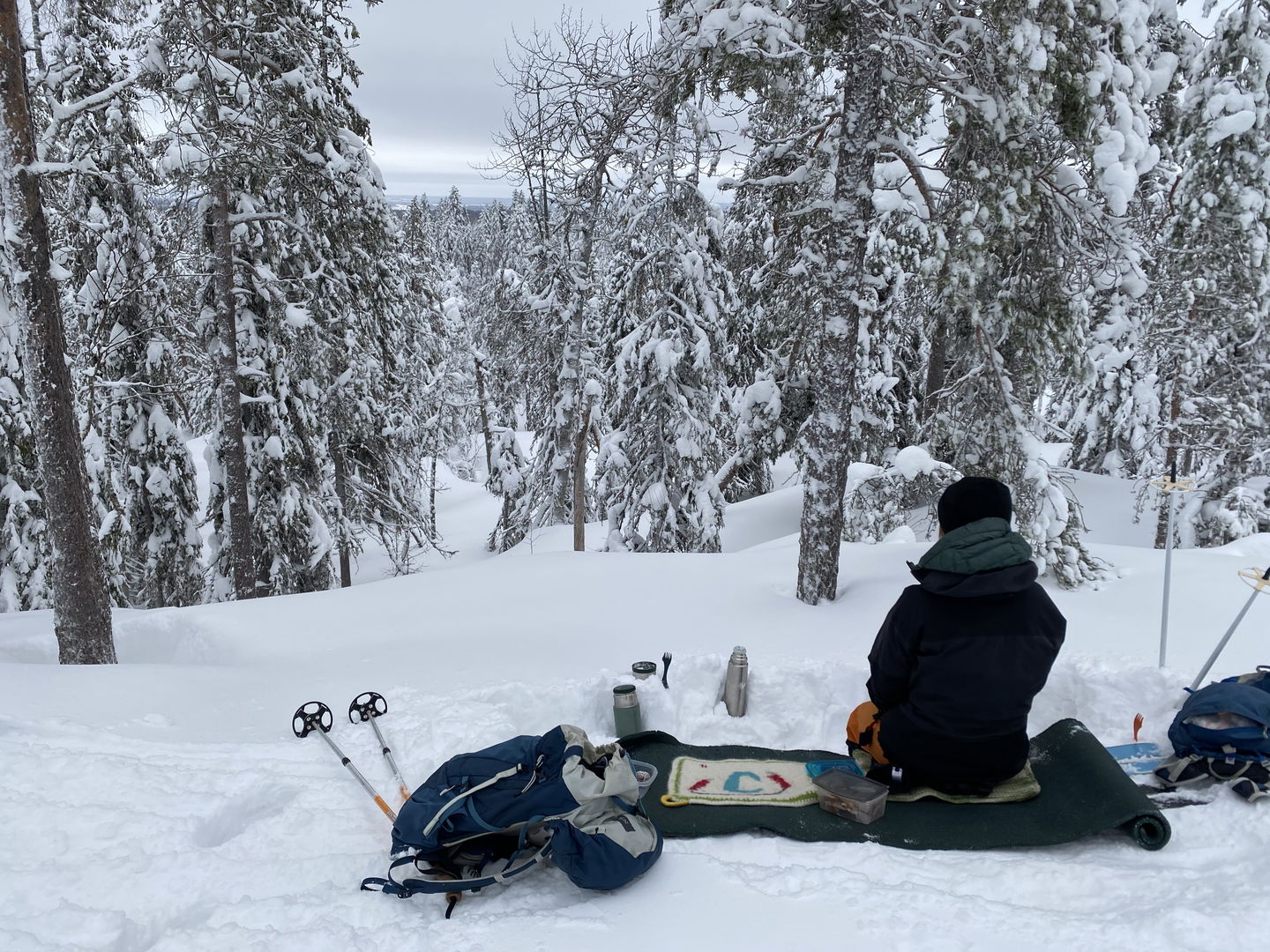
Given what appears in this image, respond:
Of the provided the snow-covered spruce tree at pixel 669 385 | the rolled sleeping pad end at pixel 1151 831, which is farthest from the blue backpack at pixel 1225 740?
the snow-covered spruce tree at pixel 669 385

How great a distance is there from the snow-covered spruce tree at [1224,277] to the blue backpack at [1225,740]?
779 centimetres

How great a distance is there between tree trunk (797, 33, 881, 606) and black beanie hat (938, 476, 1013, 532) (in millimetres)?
3178

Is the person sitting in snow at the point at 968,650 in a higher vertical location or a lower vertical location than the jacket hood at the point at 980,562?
lower

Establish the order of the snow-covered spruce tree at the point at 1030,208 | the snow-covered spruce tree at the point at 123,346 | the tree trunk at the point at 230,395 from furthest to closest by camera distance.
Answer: the tree trunk at the point at 230,395, the snow-covered spruce tree at the point at 123,346, the snow-covered spruce tree at the point at 1030,208

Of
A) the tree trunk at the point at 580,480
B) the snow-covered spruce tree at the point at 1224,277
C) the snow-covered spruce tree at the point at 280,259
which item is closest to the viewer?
the snow-covered spruce tree at the point at 280,259

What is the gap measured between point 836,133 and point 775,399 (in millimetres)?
7185

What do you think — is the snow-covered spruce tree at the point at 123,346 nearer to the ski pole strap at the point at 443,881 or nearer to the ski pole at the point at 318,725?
the ski pole at the point at 318,725

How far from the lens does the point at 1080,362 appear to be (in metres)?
7.42

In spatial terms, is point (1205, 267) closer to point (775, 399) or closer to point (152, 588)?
point (775, 399)

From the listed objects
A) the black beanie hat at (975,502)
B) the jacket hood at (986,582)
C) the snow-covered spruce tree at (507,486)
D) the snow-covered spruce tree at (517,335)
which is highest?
the snow-covered spruce tree at (517,335)

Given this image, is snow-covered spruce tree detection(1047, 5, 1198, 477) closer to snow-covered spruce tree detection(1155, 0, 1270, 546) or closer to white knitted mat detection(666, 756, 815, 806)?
snow-covered spruce tree detection(1155, 0, 1270, 546)

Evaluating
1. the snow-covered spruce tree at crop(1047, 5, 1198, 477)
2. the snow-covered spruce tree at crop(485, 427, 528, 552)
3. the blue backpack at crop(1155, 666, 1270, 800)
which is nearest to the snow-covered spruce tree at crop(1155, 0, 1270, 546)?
the snow-covered spruce tree at crop(1047, 5, 1198, 477)

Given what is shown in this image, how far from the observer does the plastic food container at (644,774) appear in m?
3.99

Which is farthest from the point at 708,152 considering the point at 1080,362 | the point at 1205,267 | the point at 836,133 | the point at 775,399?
the point at 1205,267
